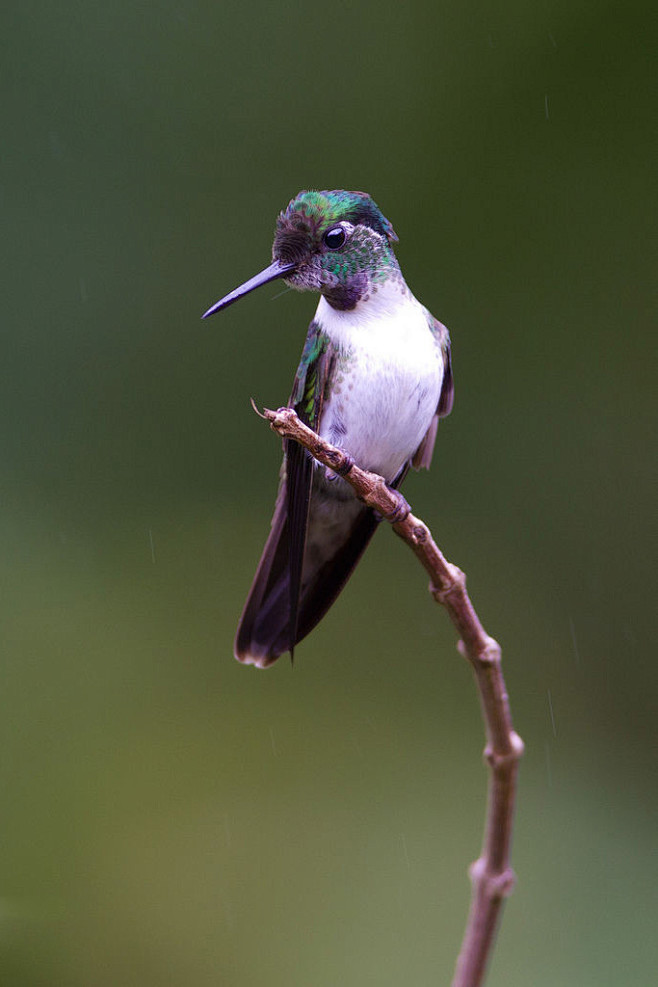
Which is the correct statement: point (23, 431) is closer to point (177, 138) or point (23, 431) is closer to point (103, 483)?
point (103, 483)

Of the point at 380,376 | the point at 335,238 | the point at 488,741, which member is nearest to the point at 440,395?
the point at 380,376

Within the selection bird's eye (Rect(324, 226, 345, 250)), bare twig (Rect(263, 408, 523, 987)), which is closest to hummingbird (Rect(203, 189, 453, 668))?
bird's eye (Rect(324, 226, 345, 250))

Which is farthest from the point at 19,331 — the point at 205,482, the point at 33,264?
the point at 205,482

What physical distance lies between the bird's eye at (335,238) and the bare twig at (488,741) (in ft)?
1.55

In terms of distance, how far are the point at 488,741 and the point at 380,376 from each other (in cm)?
79

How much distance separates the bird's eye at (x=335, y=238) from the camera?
5.08 ft

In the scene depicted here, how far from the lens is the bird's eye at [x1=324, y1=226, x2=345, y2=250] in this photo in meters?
1.55

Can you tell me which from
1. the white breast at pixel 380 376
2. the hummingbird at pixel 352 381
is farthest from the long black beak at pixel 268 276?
the white breast at pixel 380 376

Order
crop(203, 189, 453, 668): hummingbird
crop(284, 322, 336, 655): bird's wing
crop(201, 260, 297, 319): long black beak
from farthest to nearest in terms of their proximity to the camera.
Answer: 1. crop(203, 189, 453, 668): hummingbird
2. crop(284, 322, 336, 655): bird's wing
3. crop(201, 260, 297, 319): long black beak

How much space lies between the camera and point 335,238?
1.56m

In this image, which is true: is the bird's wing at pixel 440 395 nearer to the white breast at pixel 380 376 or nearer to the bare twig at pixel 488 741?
the white breast at pixel 380 376

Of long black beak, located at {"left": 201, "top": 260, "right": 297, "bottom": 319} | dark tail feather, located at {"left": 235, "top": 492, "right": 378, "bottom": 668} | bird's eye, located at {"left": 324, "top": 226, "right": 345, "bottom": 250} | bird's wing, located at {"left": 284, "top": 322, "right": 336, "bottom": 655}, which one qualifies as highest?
bird's eye, located at {"left": 324, "top": 226, "right": 345, "bottom": 250}

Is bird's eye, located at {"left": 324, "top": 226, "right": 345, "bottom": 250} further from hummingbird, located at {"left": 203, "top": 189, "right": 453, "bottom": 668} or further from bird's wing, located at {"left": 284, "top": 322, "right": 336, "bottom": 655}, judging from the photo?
bird's wing, located at {"left": 284, "top": 322, "right": 336, "bottom": 655}

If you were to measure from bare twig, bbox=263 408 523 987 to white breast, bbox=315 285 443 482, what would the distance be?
49 cm
